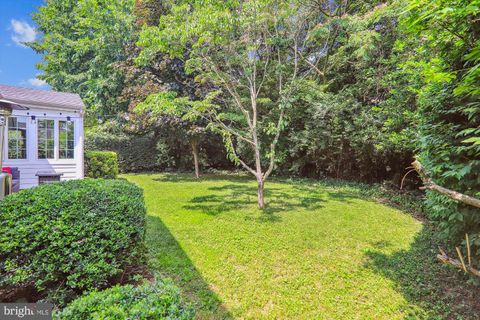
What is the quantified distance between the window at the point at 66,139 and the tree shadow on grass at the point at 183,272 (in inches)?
229

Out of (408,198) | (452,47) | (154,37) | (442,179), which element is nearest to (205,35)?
(154,37)

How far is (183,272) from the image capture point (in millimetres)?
3465

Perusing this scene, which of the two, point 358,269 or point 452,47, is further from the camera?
point 358,269

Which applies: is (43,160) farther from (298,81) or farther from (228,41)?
(298,81)

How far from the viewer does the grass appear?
284 cm

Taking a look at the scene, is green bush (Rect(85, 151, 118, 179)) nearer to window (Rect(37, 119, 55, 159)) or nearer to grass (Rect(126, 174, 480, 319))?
window (Rect(37, 119, 55, 159))

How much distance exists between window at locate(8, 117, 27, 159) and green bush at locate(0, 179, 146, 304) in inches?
281

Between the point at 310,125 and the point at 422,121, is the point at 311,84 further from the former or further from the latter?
the point at 422,121

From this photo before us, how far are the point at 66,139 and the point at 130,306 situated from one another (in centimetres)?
894

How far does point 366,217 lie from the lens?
614 centimetres

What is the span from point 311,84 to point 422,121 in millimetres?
7223

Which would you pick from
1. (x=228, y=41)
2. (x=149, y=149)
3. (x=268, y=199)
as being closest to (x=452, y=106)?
(x=228, y=41)

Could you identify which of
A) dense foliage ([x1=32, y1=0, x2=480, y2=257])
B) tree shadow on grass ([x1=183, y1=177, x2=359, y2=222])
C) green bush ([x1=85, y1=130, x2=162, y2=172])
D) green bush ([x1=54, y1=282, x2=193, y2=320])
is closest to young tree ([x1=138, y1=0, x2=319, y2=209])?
dense foliage ([x1=32, y1=0, x2=480, y2=257])

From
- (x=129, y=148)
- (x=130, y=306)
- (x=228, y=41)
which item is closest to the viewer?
(x=130, y=306)
